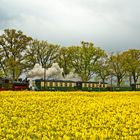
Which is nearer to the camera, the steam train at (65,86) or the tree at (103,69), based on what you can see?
the steam train at (65,86)

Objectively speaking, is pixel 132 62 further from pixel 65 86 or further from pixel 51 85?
pixel 51 85

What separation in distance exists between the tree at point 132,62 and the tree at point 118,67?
1.25 m

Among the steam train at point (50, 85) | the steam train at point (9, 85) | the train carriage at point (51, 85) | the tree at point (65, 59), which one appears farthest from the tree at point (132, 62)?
the steam train at point (9, 85)

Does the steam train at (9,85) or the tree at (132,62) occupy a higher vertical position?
the tree at (132,62)

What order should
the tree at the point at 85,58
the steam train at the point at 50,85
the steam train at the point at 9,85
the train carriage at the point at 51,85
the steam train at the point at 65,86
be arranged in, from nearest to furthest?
the steam train at the point at 9,85 → the steam train at the point at 50,85 → the train carriage at the point at 51,85 → the steam train at the point at 65,86 → the tree at the point at 85,58

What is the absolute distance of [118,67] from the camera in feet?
348

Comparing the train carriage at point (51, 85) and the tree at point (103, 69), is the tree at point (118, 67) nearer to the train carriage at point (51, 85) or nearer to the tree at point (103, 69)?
the tree at point (103, 69)

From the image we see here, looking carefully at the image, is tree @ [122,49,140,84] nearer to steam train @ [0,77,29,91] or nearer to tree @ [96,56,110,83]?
tree @ [96,56,110,83]

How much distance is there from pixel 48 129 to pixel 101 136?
8.24 feet

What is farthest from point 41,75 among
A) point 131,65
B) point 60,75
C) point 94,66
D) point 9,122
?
point 9,122

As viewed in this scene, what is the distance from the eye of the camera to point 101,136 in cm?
1175

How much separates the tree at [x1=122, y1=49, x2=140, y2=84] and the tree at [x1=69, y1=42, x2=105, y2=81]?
6.51 metres

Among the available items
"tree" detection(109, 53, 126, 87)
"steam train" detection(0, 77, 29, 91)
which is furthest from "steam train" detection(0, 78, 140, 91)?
"tree" detection(109, 53, 126, 87)

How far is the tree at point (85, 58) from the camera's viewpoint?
99.8m
